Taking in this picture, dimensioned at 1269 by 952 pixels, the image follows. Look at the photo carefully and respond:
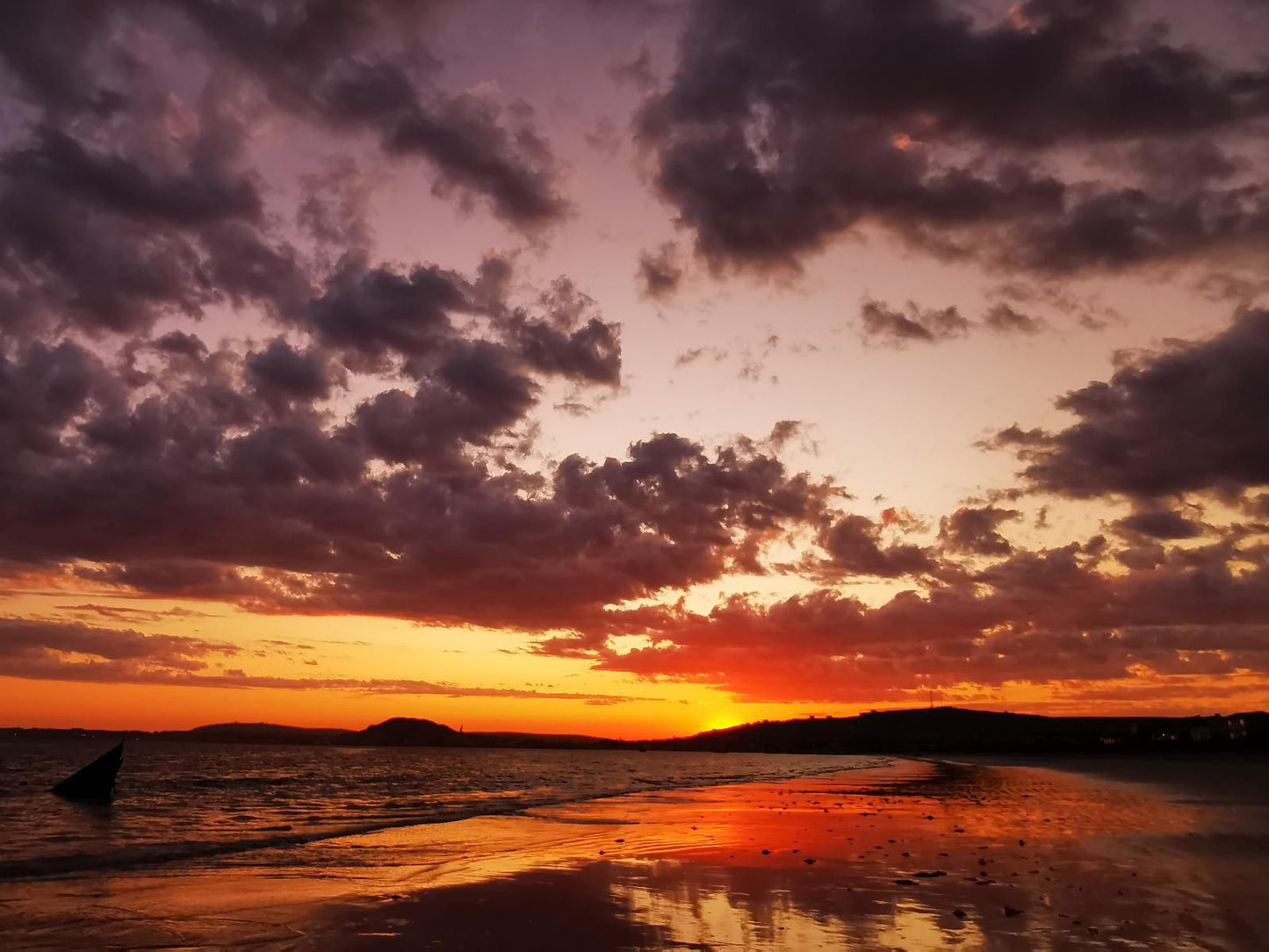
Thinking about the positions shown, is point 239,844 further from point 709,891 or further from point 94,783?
point 94,783

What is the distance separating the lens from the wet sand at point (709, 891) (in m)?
14.9

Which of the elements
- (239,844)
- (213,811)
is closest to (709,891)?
(239,844)

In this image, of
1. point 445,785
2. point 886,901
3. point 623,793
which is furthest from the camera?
point 445,785

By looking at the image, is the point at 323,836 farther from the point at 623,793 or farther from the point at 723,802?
the point at 623,793

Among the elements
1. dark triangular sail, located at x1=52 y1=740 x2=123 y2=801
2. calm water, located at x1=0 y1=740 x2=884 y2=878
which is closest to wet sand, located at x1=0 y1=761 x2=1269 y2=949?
calm water, located at x1=0 y1=740 x2=884 y2=878

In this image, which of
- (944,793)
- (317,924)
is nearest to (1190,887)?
(317,924)

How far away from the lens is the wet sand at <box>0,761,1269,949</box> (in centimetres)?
1487

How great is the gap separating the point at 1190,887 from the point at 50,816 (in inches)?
1994

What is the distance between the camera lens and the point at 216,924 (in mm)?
16438

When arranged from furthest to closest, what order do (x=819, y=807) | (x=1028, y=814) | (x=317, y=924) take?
(x=819, y=807)
(x=1028, y=814)
(x=317, y=924)

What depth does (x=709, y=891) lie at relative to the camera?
63.4 ft

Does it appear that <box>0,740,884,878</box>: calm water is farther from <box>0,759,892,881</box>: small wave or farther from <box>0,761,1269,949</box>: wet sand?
<box>0,761,1269,949</box>: wet sand

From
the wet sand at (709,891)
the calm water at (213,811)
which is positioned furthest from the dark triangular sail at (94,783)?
the wet sand at (709,891)

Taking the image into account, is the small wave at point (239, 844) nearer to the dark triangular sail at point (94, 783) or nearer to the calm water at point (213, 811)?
the calm water at point (213, 811)
